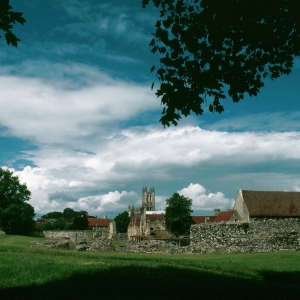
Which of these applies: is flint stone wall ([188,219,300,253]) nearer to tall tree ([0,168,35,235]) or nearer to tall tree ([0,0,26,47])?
tall tree ([0,0,26,47])

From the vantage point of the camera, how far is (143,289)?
7.68 metres

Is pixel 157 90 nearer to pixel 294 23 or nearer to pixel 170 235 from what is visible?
pixel 294 23

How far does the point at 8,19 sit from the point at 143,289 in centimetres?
642

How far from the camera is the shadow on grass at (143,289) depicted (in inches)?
277

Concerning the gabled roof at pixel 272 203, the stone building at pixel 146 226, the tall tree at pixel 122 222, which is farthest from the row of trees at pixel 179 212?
the tall tree at pixel 122 222

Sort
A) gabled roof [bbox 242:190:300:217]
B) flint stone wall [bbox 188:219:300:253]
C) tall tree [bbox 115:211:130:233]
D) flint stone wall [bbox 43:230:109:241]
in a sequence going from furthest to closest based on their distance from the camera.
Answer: tall tree [bbox 115:211:130:233]
flint stone wall [bbox 43:230:109:241]
gabled roof [bbox 242:190:300:217]
flint stone wall [bbox 188:219:300:253]

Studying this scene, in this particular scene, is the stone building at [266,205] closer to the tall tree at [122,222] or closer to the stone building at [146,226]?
the stone building at [146,226]

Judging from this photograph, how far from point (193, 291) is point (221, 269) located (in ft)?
19.6

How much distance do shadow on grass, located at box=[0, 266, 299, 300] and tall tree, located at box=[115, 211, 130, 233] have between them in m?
122

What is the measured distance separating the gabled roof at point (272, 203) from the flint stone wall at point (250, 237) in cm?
2549

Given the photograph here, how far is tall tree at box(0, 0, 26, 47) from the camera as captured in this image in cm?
677

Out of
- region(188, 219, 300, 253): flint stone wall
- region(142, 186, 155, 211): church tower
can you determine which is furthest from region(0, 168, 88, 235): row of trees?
region(142, 186, 155, 211): church tower

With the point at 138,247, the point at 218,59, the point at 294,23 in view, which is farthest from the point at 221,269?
the point at 138,247

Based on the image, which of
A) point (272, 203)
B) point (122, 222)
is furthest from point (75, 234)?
point (122, 222)
